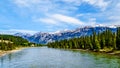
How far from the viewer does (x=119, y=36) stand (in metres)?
141

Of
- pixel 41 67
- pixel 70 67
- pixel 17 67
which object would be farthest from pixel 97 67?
pixel 17 67

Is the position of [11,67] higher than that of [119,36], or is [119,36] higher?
[119,36]

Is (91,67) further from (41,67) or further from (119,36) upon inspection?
(119,36)

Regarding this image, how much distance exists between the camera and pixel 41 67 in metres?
68.8

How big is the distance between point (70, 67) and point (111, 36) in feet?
342

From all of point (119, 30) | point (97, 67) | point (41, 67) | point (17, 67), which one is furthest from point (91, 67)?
point (119, 30)

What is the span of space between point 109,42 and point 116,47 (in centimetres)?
1659

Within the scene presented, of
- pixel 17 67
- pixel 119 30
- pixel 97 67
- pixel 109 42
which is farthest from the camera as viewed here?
pixel 109 42

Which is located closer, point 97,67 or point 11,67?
point 97,67

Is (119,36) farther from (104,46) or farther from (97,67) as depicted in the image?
(97,67)

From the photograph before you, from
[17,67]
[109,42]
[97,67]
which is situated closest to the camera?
[97,67]

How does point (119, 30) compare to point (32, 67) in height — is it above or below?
above

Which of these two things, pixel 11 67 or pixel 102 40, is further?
pixel 102 40

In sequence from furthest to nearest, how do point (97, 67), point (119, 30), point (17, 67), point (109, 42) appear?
1. point (109, 42)
2. point (119, 30)
3. point (17, 67)
4. point (97, 67)
